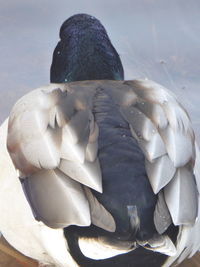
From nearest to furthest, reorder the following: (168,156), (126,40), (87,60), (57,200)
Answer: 1. (57,200)
2. (168,156)
3. (87,60)
4. (126,40)

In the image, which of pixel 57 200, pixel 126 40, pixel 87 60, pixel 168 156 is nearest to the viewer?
pixel 57 200

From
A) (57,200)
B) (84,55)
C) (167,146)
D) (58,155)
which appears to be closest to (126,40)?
(84,55)

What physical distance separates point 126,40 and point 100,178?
2.28 meters

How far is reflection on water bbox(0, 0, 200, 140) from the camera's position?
4.08 metres

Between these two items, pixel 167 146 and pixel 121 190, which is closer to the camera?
pixel 121 190

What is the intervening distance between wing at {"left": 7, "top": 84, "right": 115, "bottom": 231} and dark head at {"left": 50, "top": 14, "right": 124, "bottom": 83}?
673 millimetres

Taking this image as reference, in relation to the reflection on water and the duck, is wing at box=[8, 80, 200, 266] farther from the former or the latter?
the reflection on water

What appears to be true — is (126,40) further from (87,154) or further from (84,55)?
(87,154)

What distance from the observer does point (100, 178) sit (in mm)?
2162

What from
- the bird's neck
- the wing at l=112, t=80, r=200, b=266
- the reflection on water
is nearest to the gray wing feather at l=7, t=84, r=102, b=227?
the wing at l=112, t=80, r=200, b=266

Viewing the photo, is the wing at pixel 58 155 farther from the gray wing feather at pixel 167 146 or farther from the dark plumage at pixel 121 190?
the gray wing feather at pixel 167 146

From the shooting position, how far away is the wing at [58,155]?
2137mm

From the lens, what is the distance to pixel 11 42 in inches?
171

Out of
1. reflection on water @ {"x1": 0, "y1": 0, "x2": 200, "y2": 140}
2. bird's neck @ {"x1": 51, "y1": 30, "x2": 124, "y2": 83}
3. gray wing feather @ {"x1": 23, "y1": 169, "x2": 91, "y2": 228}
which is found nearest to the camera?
gray wing feather @ {"x1": 23, "y1": 169, "x2": 91, "y2": 228}
